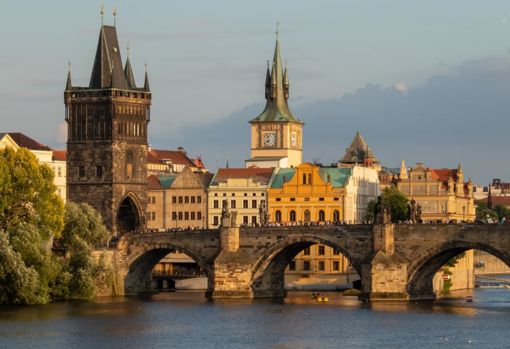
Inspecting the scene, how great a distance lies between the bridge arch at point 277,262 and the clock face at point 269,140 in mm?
45673

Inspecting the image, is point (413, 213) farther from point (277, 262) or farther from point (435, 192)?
point (435, 192)

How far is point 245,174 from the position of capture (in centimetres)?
16850

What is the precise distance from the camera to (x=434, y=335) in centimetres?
10612

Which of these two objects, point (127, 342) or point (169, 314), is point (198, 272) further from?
point (127, 342)

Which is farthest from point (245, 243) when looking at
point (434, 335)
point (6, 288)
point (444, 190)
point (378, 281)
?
point (444, 190)

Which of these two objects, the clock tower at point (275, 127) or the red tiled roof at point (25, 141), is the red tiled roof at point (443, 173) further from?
the red tiled roof at point (25, 141)

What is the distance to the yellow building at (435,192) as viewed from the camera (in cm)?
18025

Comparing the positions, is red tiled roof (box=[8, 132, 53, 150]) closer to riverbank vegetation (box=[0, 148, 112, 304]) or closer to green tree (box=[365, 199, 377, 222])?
riverbank vegetation (box=[0, 148, 112, 304])

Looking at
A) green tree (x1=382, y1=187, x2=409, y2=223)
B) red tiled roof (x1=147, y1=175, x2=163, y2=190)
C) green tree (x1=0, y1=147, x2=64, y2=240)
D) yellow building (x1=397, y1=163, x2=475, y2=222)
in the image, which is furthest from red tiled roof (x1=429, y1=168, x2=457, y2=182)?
green tree (x1=0, y1=147, x2=64, y2=240)

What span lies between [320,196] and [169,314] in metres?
44.8

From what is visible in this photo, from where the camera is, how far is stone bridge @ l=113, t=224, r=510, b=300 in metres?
125

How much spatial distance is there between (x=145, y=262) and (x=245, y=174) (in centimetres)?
2917

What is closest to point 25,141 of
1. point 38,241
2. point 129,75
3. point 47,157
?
point 47,157

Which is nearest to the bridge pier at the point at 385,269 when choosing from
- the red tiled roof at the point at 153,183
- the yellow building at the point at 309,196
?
the yellow building at the point at 309,196
